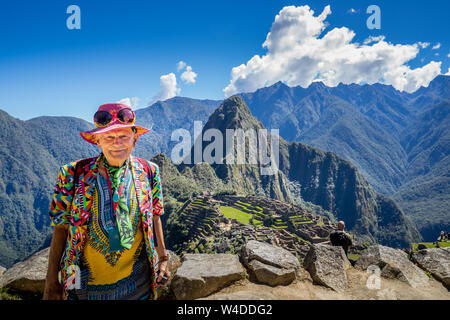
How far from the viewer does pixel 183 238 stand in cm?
5100

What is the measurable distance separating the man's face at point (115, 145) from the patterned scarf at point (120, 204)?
0.08 metres

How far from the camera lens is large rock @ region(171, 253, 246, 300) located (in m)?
3.09

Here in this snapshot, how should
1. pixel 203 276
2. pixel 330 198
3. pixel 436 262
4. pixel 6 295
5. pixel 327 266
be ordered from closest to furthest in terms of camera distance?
1. pixel 203 276
2. pixel 6 295
3. pixel 327 266
4. pixel 436 262
5. pixel 330 198

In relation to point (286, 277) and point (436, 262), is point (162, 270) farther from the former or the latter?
point (436, 262)

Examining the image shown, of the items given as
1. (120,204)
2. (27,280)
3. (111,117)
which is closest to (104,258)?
(120,204)

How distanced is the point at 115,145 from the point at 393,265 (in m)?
4.88

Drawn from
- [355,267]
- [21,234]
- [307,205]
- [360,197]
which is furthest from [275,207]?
[21,234]

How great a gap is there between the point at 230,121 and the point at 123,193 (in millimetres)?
184644

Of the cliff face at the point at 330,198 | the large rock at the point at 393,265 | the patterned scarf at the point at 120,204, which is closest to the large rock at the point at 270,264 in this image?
the large rock at the point at 393,265

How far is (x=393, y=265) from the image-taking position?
3.99m

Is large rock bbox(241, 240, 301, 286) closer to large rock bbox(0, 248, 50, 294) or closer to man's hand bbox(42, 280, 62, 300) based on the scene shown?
man's hand bbox(42, 280, 62, 300)

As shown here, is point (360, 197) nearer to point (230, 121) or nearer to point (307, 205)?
point (307, 205)

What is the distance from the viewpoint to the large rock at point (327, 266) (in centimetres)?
367

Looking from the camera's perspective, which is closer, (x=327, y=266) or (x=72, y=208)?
(x=72, y=208)
